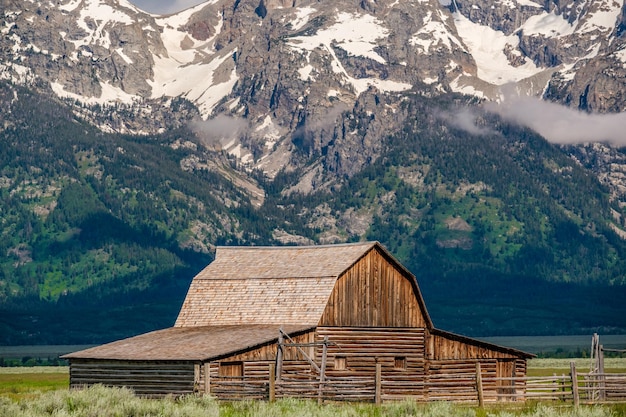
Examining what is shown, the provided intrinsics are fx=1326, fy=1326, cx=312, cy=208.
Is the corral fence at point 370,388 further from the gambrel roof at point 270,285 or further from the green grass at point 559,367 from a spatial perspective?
the green grass at point 559,367

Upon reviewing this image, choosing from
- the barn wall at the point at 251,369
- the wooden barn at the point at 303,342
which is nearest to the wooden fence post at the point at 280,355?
the wooden barn at the point at 303,342

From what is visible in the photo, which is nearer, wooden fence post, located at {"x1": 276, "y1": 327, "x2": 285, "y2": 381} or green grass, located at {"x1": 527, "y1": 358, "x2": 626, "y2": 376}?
wooden fence post, located at {"x1": 276, "y1": 327, "x2": 285, "y2": 381}

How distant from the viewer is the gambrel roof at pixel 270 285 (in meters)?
69.6

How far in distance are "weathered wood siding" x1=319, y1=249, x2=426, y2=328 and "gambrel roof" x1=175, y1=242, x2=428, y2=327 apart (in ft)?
1.38

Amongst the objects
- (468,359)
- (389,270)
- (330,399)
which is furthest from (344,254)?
(330,399)

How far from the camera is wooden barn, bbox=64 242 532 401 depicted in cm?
6316

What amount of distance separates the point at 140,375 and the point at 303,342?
27.6 feet

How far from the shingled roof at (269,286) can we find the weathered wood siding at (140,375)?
25.2ft

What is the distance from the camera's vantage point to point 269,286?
71750mm

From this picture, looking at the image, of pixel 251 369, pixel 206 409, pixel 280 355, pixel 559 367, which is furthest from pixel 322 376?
pixel 559 367

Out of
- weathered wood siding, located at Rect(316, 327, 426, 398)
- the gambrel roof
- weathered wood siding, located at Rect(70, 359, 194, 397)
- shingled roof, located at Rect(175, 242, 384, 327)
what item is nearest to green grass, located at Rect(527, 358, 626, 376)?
weathered wood siding, located at Rect(316, 327, 426, 398)

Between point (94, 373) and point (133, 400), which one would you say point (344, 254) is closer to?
point (94, 373)

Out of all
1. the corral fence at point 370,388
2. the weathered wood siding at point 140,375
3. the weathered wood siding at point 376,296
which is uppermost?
the weathered wood siding at point 376,296

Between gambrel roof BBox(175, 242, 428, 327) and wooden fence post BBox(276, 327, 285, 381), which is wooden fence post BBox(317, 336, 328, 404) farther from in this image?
gambrel roof BBox(175, 242, 428, 327)
